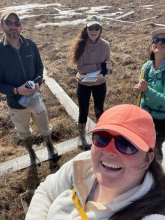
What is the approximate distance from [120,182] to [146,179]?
0.57 ft

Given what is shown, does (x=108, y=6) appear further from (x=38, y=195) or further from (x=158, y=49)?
(x=38, y=195)

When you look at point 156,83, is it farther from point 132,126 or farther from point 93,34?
point 132,126

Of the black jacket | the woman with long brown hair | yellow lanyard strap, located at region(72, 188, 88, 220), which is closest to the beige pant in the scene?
the black jacket

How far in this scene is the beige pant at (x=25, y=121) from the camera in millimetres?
3006

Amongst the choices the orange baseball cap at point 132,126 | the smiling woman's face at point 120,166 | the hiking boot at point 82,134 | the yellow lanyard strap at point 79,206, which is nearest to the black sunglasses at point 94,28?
the hiking boot at point 82,134

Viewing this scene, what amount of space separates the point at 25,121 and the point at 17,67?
2.87ft

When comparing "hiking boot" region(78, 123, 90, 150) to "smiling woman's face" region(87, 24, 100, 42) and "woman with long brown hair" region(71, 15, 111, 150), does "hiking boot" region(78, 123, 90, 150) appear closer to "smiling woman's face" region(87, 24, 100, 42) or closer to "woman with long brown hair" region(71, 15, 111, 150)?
"woman with long brown hair" region(71, 15, 111, 150)

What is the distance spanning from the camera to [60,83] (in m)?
6.41

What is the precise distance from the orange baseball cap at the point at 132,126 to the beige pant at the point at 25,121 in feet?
6.51

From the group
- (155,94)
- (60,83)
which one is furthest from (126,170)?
(60,83)

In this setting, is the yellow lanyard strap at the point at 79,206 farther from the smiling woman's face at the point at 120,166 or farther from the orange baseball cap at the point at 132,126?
the orange baseball cap at the point at 132,126

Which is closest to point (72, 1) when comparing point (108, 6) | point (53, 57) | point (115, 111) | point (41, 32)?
point (108, 6)

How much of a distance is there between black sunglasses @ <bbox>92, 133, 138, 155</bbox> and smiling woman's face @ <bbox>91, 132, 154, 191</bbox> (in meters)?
0.02

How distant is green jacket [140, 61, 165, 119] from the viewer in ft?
8.30
